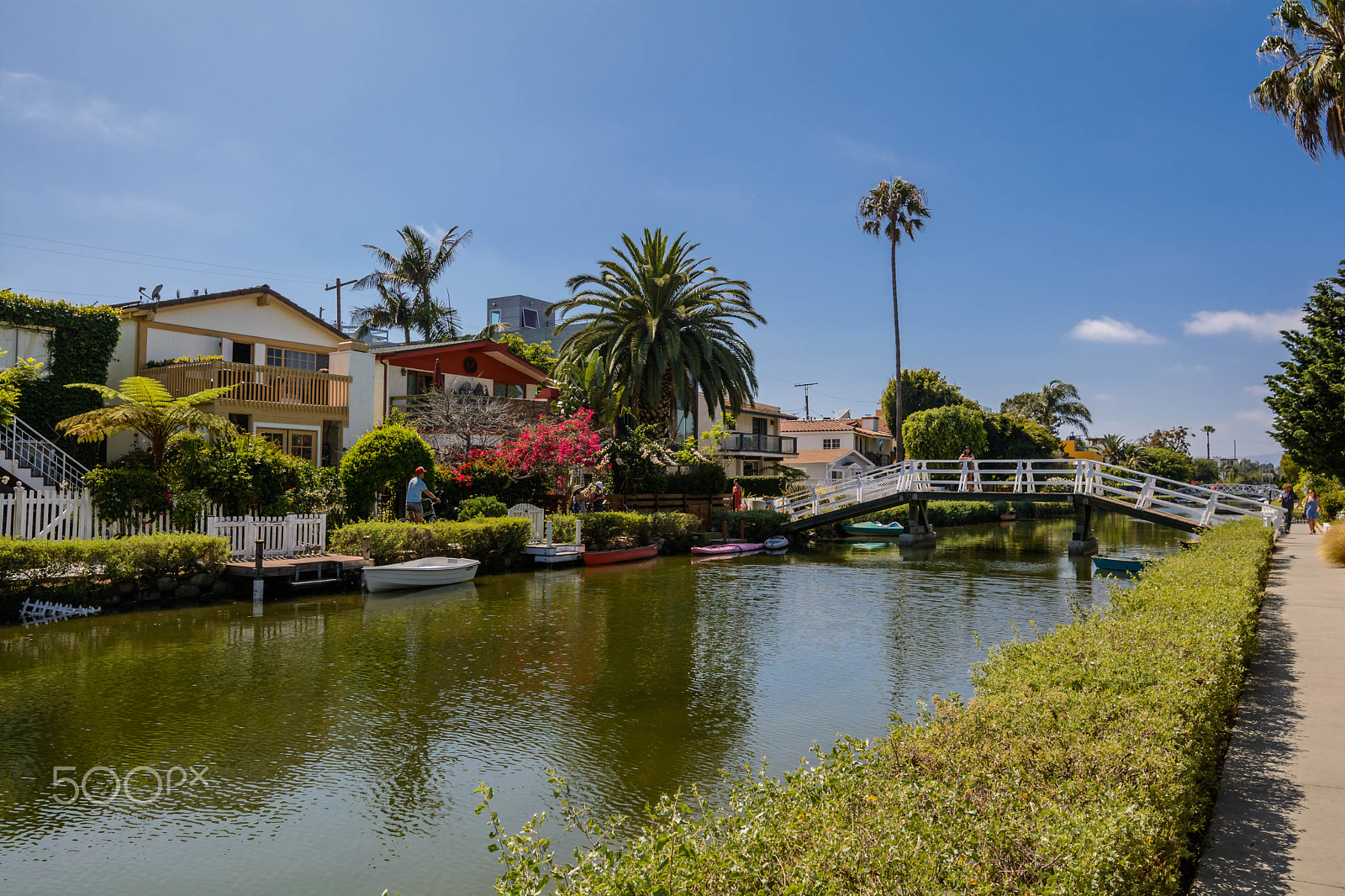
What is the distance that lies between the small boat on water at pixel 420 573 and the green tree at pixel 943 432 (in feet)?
142

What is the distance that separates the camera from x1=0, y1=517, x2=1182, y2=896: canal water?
6.57m

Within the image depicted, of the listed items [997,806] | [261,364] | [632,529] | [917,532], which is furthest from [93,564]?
[917,532]

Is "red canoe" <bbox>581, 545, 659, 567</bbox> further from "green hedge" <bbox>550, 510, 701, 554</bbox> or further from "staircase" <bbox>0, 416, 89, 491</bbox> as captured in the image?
"staircase" <bbox>0, 416, 89, 491</bbox>

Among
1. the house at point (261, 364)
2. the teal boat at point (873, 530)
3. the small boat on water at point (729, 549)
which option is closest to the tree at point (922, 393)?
the teal boat at point (873, 530)

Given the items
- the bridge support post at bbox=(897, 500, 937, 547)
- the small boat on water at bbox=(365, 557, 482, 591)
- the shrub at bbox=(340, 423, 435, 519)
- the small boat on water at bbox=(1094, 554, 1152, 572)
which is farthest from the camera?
the bridge support post at bbox=(897, 500, 937, 547)

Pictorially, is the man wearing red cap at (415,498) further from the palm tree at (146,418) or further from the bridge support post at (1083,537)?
the bridge support post at (1083,537)

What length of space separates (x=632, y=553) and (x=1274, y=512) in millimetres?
20908

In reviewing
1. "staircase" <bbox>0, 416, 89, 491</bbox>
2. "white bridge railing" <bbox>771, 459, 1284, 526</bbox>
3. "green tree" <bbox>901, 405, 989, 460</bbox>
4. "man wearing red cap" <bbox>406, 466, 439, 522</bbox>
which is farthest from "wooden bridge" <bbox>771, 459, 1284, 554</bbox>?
"staircase" <bbox>0, 416, 89, 491</bbox>

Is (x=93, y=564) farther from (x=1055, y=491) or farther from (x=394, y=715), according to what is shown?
(x=1055, y=491)

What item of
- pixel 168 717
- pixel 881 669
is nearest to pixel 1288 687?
pixel 881 669

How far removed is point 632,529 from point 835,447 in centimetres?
4195

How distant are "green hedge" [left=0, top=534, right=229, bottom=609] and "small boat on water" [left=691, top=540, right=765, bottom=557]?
676 inches

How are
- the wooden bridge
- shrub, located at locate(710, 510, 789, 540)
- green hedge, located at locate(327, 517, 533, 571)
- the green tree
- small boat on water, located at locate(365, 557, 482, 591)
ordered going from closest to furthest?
1. small boat on water, located at locate(365, 557, 482, 591)
2. green hedge, located at locate(327, 517, 533, 571)
3. the wooden bridge
4. shrub, located at locate(710, 510, 789, 540)
5. the green tree

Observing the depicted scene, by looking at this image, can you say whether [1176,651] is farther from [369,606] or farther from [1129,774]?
[369,606]
